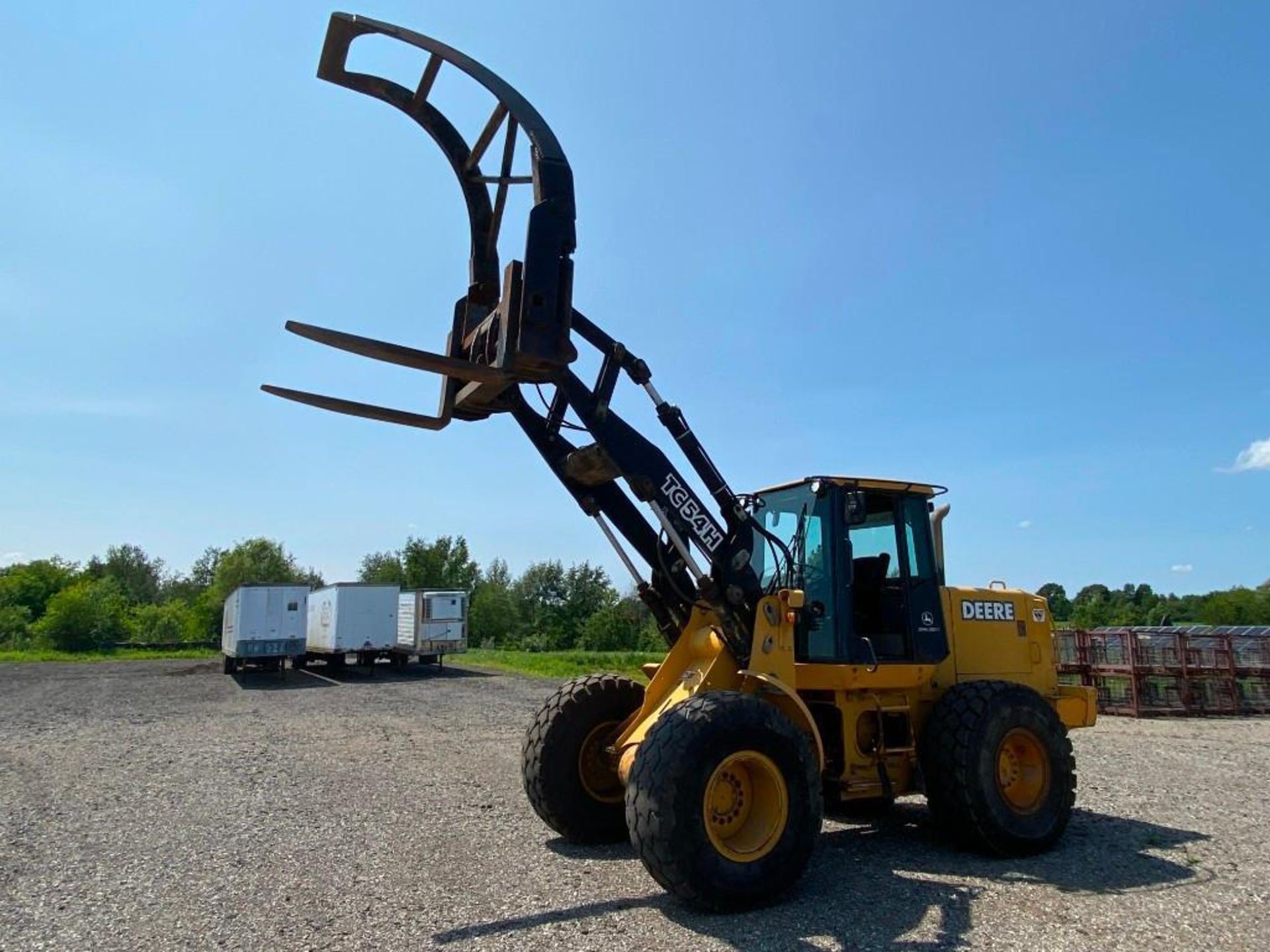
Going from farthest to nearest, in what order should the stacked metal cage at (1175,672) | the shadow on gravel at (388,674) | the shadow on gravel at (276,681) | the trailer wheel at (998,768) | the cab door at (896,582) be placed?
the shadow on gravel at (388,674) → the shadow on gravel at (276,681) → the stacked metal cage at (1175,672) → the cab door at (896,582) → the trailer wheel at (998,768)

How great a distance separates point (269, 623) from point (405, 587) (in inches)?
1238

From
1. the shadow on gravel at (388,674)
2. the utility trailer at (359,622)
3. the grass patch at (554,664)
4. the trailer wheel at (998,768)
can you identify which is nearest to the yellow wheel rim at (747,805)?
the trailer wheel at (998,768)

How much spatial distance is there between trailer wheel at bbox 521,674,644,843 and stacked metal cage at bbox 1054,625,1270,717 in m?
15.2

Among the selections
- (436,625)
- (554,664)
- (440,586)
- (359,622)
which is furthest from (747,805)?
(440,586)

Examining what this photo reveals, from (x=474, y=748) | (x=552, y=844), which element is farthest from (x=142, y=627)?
(x=552, y=844)

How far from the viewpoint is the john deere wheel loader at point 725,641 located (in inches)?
216

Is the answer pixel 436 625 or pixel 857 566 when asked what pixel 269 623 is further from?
pixel 857 566

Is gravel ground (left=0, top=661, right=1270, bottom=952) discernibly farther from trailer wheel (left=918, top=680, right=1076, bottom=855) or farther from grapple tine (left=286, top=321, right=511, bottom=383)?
grapple tine (left=286, top=321, right=511, bottom=383)

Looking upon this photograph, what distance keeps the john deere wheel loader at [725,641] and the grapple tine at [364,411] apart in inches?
0.6

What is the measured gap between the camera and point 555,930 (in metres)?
5.08

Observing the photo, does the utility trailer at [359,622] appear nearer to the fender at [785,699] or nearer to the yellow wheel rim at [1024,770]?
the fender at [785,699]

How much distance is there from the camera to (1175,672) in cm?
1898

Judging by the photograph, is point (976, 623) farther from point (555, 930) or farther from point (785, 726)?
point (555, 930)

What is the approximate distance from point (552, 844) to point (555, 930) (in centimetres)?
210
